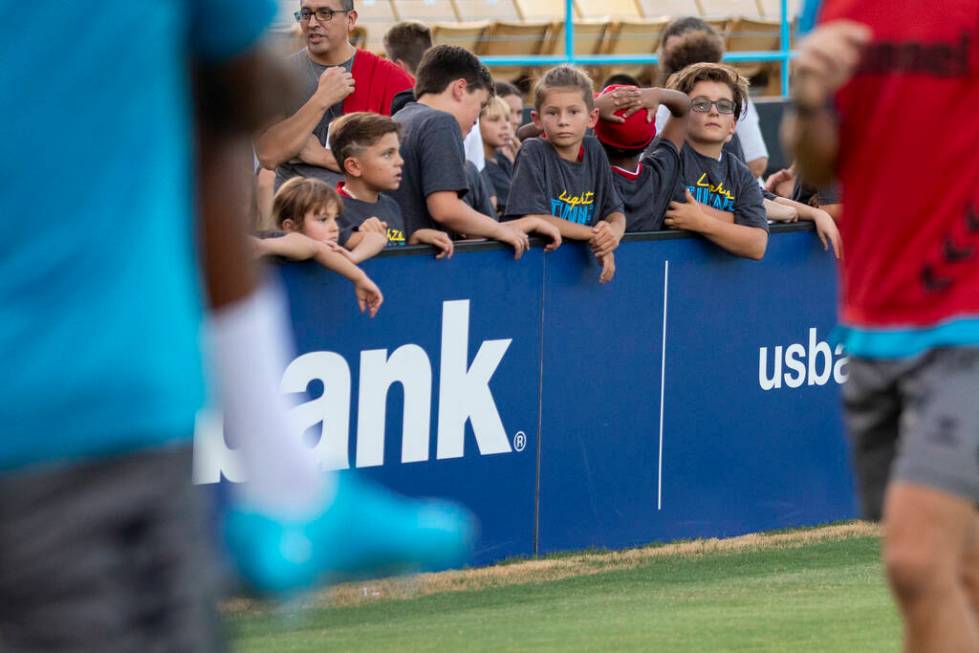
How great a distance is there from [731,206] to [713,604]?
2.23 meters

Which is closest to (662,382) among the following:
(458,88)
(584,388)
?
(584,388)

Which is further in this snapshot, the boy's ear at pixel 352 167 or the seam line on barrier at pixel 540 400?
the seam line on barrier at pixel 540 400

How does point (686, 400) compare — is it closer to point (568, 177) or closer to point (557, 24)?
point (568, 177)

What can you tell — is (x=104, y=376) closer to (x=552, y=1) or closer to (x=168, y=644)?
(x=168, y=644)

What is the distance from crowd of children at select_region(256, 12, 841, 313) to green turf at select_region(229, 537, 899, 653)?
4.13 ft

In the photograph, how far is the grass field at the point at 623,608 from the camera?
566cm

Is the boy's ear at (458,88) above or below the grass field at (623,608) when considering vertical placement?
above

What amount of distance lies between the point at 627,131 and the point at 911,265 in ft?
14.8

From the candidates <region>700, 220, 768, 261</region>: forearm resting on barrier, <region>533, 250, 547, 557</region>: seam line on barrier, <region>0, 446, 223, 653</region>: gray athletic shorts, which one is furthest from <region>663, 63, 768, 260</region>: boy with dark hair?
<region>0, 446, 223, 653</region>: gray athletic shorts

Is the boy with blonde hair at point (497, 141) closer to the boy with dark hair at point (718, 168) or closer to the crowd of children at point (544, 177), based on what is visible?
the crowd of children at point (544, 177)

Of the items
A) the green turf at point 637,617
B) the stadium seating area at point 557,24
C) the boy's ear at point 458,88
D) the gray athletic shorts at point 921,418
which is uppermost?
the stadium seating area at point 557,24

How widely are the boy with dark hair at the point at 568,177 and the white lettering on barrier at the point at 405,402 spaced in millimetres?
556

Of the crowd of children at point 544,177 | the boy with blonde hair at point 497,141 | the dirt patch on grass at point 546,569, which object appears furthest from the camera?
the boy with blonde hair at point 497,141

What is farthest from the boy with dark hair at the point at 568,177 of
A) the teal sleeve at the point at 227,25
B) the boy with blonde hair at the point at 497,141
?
the teal sleeve at the point at 227,25
